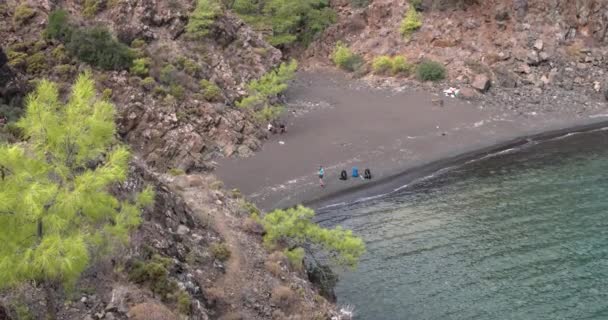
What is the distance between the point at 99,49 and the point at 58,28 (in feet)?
12.7

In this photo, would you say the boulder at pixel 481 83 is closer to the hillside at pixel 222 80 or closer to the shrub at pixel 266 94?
the hillside at pixel 222 80

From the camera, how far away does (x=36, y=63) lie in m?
50.4

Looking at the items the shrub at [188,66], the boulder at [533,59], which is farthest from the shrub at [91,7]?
the boulder at [533,59]

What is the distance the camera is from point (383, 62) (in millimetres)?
70688

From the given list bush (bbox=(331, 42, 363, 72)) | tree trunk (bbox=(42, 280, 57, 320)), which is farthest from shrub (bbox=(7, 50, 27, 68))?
bush (bbox=(331, 42, 363, 72))

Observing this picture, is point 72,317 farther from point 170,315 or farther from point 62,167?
point 62,167

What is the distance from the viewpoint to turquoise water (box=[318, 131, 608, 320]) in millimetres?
31484

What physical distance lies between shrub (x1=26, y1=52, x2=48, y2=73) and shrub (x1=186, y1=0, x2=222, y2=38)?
1438 cm

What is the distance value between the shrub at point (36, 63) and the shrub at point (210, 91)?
42.6ft

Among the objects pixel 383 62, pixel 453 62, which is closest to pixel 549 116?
pixel 453 62

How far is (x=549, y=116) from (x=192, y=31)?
34689mm

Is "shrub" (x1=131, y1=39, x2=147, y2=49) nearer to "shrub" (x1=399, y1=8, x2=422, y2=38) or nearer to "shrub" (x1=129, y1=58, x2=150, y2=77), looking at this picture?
"shrub" (x1=129, y1=58, x2=150, y2=77)

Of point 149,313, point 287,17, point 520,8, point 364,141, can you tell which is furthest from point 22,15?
point 520,8

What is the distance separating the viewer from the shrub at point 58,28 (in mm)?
52375
